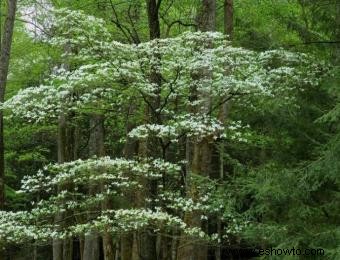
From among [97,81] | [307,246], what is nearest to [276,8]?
[97,81]

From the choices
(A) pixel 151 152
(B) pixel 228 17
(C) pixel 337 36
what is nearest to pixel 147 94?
(A) pixel 151 152

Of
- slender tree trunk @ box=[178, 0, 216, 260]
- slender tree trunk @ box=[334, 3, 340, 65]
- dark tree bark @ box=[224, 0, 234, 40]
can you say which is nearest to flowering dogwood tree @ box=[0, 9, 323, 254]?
slender tree trunk @ box=[178, 0, 216, 260]

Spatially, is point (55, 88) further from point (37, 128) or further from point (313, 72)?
point (37, 128)

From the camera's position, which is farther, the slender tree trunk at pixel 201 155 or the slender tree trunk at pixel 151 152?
the slender tree trunk at pixel 151 152

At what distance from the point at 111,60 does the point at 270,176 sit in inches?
141

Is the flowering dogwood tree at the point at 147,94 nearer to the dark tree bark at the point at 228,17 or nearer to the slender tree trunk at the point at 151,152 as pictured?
the slender tree trunk at the point at 151,152

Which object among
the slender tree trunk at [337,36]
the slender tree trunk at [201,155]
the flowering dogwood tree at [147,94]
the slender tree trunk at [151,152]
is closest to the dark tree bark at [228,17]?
the slender tree trunk at [201,155]

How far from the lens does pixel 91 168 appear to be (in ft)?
23.4

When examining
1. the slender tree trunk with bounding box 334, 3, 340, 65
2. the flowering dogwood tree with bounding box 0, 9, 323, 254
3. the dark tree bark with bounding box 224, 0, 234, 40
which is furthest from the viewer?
the dark tree bark with bounding box 224, 0, 234, 40

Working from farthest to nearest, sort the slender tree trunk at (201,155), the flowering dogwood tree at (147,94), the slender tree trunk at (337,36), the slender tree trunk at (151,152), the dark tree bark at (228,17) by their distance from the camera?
the dark tree bark at (228,17)
the slender tree trunk at (151,152)
the slender tree trunk at (201,155)
the flowering dogwood tree at (147,94)
the slender tree trunk at (337,36)

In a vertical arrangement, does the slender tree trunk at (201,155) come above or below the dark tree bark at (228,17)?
below

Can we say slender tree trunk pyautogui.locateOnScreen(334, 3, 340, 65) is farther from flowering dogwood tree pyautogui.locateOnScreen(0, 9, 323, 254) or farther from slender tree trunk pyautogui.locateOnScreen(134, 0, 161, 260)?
slender tree trunk pyautogui.locateOnScreen(134, 0, 161, 260)

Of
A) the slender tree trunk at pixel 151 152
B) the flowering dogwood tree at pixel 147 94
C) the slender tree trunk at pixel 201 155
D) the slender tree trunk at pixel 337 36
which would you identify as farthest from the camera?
the slender tree trunk at pixel 151 152

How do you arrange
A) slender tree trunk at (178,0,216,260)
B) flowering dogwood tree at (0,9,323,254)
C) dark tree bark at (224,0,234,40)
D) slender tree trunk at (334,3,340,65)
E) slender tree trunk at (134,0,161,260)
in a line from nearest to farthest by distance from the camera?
slender tree trunk at (334,3,340,65) → flowering dogwood tree at (0,9,323,254) → slender tree trunk at (178,0,216,260) → slender tree trunk at (134,0,161,260) → dark tree bark at (224,0,234,40)
